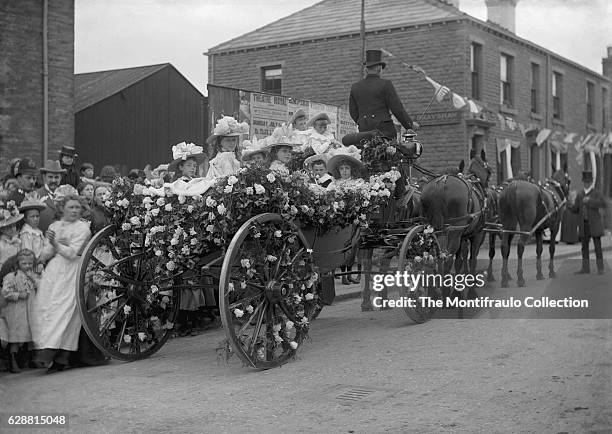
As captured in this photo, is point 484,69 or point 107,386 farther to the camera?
point 484,69

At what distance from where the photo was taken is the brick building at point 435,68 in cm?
2105

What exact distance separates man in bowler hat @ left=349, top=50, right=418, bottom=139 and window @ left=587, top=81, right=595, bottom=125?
21580mm

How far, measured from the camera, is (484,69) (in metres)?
21.7

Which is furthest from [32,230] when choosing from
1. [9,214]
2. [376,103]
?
[376,103]

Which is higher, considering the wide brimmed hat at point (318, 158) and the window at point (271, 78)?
the window at point (271, 78)

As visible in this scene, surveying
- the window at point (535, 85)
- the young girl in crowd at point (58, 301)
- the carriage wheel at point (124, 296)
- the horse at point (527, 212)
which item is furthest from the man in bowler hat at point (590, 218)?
the window at point (535, 85)

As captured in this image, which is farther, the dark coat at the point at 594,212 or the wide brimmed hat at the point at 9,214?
the dark coat at the point at 594,212

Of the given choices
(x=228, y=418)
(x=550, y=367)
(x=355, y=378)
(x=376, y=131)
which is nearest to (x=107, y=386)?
(x=228, y=418)

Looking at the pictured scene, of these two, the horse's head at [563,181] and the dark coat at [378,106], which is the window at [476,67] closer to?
the horse's head at [563,181]

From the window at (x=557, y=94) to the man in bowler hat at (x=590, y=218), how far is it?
12.2 meters

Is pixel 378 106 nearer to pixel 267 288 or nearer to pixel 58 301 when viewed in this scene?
pixel 267 288

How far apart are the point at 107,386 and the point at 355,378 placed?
191 centimetres

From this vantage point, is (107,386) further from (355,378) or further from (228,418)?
(355,378)

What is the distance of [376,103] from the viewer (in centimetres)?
901
